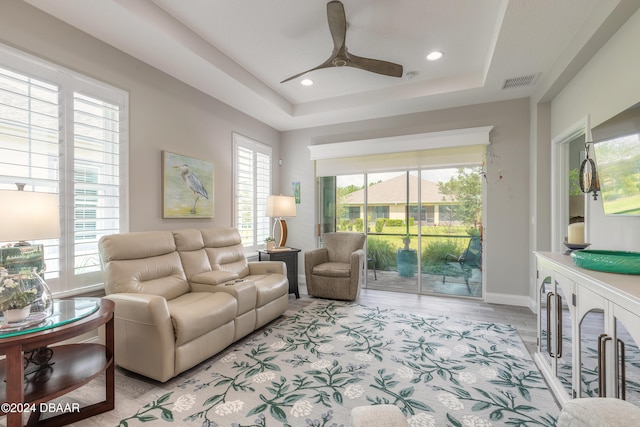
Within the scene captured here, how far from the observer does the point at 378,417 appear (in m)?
0.83

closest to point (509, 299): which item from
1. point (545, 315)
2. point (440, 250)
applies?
point (440, 250)

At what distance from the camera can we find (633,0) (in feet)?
6.36

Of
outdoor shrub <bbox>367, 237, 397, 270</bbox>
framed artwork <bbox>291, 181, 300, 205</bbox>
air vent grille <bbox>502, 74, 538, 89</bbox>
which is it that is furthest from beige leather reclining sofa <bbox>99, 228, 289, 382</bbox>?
air vent grille <bbox>502, 74, 538, 89</bbox>

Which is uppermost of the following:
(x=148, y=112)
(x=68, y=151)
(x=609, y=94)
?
(x=148, y=112)

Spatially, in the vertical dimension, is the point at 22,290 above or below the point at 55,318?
above

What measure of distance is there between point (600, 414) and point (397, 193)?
418 cm

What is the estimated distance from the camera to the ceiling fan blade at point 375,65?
9.06 ft

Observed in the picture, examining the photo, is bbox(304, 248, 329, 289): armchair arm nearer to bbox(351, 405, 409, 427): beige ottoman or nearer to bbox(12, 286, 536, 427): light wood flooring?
bbox(12, 286, 536, 427): light wood flooring

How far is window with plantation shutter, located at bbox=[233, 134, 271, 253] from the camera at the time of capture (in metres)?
4.46

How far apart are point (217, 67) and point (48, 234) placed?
2.28 m

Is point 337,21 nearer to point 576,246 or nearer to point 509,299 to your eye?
point 576,246

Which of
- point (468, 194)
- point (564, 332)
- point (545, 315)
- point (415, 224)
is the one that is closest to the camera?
point (564, 332)

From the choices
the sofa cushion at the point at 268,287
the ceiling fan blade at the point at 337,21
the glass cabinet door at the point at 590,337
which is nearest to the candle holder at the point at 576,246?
the glass cabinet door at the point at 590,337

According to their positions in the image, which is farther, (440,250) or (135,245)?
(440,250)
